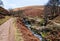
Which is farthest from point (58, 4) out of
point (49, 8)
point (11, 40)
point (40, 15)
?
point (11, 40)

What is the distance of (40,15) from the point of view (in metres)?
14.6

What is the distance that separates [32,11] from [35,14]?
400 millimetres

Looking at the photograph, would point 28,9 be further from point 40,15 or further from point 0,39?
point 0,39

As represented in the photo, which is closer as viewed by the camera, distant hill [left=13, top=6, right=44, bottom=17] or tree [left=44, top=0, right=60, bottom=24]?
distant hill [left=13, top=6, right=44, bottom=17]

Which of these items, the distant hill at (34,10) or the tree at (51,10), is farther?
the tree at (51,10)

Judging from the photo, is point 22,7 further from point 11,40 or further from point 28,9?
point 11,40

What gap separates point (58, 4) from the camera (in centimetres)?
1456

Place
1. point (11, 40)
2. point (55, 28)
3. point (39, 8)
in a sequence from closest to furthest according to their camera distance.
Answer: point (11, 40) < point (55, 28) < point (39, 8)

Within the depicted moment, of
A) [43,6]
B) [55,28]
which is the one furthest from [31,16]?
[55,28]

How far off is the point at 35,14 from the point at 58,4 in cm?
211

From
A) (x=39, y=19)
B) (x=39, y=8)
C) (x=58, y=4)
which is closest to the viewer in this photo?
(x=39, y=8)

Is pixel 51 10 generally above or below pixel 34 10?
below

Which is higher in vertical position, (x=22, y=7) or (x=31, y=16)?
(x=22, y=7)

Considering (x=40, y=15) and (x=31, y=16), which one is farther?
(x=31, y=16)
